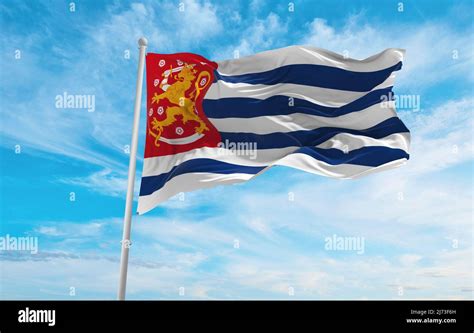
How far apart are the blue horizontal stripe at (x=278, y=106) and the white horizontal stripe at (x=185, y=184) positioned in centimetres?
161

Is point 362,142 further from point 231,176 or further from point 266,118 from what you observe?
point 231,176

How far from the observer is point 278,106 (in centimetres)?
1143

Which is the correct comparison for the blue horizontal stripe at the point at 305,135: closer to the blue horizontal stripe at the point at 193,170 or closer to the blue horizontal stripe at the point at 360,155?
the blue horizontal stripe at the point at 360,155

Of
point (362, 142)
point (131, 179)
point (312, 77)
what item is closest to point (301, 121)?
point (312, 77)

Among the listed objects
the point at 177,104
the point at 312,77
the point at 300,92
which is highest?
the point at 312,77

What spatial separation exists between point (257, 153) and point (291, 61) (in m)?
2.35

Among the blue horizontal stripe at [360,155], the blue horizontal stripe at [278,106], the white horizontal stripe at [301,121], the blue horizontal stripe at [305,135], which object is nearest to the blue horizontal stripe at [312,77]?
the blue horizontal stripe at [278,106]

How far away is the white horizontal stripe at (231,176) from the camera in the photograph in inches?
394

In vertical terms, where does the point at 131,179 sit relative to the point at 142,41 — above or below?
below

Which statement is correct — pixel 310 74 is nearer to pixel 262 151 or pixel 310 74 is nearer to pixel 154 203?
pixel 262 151

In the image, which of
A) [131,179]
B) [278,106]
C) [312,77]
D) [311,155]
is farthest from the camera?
[312,77]

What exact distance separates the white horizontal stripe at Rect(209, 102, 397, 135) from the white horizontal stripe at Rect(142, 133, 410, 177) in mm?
367

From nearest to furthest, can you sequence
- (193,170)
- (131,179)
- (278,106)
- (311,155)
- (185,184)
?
(131,179)
(185,184)
(193,170)
(311,155)
(278,106)
